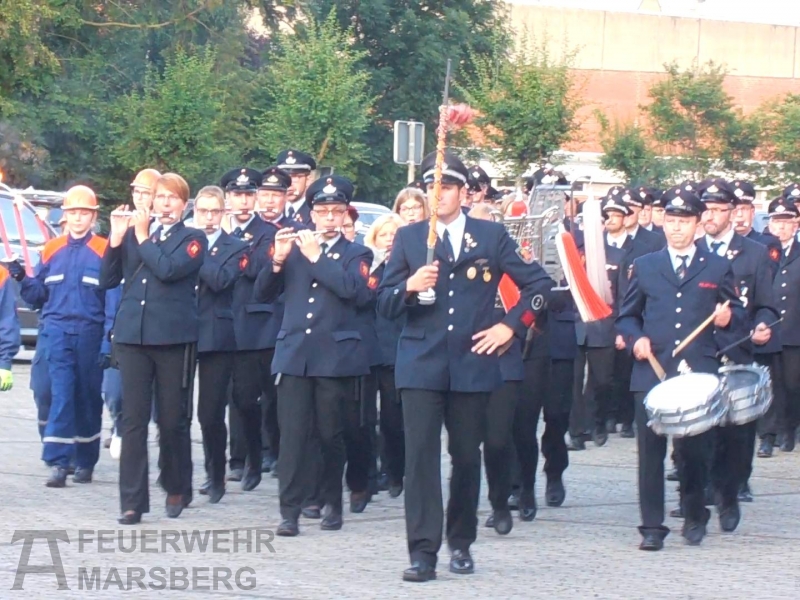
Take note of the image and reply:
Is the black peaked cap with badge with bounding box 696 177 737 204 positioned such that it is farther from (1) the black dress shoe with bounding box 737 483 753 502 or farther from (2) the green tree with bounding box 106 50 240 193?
(2) the green tree with bounding box 106 50 240 193

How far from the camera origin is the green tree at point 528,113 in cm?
3194

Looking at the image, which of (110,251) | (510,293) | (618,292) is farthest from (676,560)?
(618,292)

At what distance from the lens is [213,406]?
10.5 metres

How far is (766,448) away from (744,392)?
502 centimetres

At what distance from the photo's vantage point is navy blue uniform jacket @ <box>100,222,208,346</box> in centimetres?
944

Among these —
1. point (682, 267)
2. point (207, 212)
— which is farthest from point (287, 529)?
point (682, 267)

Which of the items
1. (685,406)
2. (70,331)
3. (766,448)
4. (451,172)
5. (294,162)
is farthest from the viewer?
(766,448)

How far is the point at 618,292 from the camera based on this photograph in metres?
13.4

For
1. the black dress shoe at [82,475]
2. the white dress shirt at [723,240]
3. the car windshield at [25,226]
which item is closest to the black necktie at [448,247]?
the white dress shirt at [723,240]

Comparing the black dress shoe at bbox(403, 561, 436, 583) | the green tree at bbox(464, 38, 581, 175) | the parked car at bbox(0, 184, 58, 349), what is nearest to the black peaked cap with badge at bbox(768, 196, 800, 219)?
the black dress shoe at bbox(403, 561, 436, 583)

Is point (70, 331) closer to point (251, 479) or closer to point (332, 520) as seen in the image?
point (251, 479)

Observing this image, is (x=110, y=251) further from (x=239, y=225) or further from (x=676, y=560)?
(x=676, y=560)

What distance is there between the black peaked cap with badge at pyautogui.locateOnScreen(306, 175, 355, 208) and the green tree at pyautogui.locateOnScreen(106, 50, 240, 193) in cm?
2378

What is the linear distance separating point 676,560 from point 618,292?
4.92 meters
